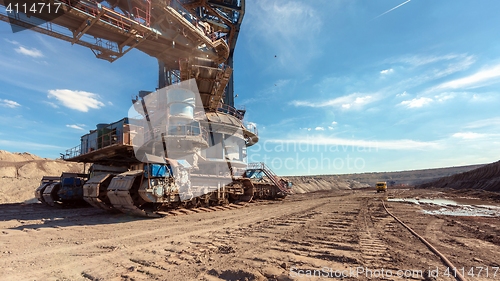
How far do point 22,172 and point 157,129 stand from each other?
30.3m

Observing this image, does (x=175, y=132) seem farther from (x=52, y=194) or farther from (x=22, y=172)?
(x=22, y=172)

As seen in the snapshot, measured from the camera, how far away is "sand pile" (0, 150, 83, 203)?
→ 22.1 meters

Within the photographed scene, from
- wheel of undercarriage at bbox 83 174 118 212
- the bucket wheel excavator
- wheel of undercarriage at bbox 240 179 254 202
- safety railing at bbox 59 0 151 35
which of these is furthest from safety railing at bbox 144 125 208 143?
wheel of undercarriage at bbox 240 179 254 202

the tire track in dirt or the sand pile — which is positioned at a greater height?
the sand pile

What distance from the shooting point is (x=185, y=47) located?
15.8 m

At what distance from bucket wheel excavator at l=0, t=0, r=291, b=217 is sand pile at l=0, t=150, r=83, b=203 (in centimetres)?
781

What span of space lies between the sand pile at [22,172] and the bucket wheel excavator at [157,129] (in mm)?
7806

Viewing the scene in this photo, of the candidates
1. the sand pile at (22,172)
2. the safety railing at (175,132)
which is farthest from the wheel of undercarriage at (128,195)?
the sand pile at (22,172)

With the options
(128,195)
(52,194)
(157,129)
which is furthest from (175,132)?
(52,194)

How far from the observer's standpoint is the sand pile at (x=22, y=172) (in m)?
22.1

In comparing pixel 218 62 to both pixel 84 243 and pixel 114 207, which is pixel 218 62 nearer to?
pixel 114 207

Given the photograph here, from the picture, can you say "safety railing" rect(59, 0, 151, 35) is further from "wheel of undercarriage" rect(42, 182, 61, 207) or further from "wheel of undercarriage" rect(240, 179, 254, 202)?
"wheel of undercarriage" rect(240, 179, 254, 202)

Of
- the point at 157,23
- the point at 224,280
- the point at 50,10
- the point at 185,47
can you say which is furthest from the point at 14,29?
the point at 224,280

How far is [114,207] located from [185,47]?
9.67m
